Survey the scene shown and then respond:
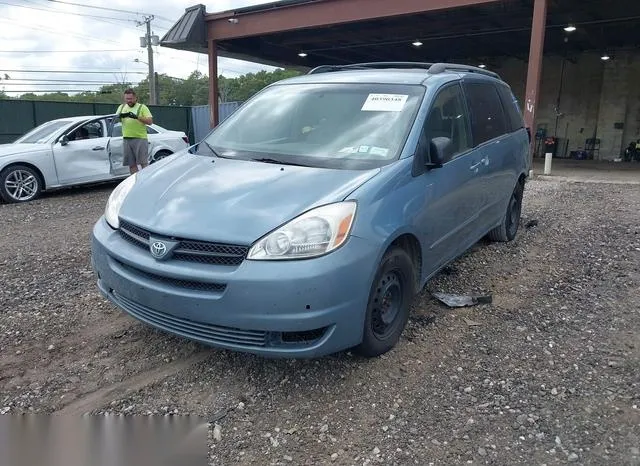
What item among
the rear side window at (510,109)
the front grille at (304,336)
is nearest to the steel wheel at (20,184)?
the rear side window at (510,109)

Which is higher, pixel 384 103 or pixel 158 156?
pixel 384 103

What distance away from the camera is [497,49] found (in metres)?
22.7

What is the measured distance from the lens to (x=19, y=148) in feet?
29.8

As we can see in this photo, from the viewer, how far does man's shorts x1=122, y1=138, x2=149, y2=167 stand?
9.18 m

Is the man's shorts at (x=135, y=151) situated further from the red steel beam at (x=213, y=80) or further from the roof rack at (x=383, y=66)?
the red steel beam at (x=213, y=80)

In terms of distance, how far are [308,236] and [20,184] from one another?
808cm

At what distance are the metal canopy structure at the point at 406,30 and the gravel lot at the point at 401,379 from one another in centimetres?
934

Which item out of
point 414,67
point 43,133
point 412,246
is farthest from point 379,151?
point 43,133

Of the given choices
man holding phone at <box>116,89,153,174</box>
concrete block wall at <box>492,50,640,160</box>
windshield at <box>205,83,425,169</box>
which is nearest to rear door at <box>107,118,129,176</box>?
man holding phone at <box>116,89,153,174</box>

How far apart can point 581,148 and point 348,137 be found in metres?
24.2

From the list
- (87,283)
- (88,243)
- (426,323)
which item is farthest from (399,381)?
(88,243)

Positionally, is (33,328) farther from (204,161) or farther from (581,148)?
(581,148)

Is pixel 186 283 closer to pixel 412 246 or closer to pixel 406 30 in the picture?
pixel 412 246

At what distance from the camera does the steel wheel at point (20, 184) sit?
8805 millimetres
